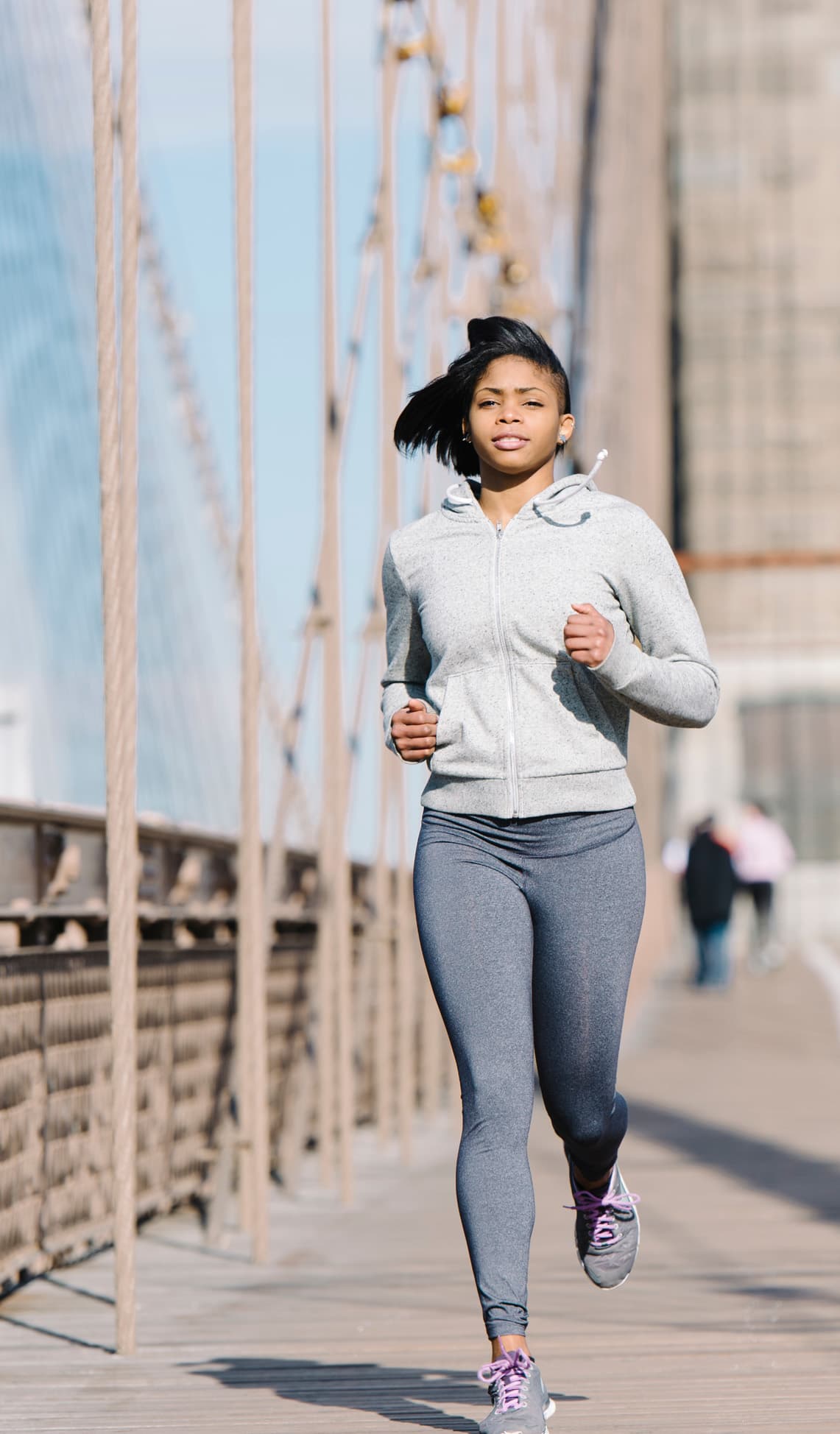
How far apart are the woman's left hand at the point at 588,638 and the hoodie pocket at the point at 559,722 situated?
4.2 inches

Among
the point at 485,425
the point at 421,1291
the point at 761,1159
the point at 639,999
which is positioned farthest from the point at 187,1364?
the point at 639,999

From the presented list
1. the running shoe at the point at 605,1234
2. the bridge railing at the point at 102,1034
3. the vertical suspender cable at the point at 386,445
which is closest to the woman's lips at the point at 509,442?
the running shoe at the point at 605,1234

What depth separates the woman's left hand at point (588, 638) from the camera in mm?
2930

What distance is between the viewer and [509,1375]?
2943mm

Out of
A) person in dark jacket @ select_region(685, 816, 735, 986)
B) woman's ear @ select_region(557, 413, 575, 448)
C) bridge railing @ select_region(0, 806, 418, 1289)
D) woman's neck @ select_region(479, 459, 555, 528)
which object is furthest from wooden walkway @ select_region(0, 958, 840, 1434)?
person in dark jacket @ select_region(685, 816, 735, 986)

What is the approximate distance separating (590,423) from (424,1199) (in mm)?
8062

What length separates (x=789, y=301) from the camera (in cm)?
3403

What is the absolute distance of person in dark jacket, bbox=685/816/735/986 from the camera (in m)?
18.0

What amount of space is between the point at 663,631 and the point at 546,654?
0.15 m

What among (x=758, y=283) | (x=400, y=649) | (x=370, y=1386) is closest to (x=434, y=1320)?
(x=370, y=1386)

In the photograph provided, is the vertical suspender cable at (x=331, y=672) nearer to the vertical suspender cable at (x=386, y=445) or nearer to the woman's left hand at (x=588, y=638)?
the vertical suspender cable at (x=386, y=445)

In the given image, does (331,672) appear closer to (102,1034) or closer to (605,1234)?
(102,1034)

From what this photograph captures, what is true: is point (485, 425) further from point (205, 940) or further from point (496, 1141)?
point (205, 940)

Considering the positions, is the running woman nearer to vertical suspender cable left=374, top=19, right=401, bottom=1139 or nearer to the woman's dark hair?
the woman's dark hair
